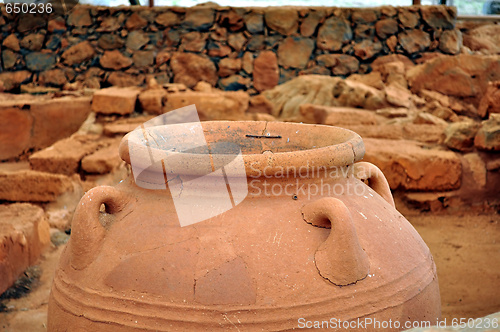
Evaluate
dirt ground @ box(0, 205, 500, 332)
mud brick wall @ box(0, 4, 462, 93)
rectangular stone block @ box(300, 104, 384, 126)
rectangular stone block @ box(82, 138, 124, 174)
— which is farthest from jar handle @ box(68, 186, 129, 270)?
mud brick wall @ box(0, 4, 462, 93)

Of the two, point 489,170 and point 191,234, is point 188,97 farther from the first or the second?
point 191,234

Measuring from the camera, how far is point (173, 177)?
153 centimetres

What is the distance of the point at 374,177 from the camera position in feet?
6.36

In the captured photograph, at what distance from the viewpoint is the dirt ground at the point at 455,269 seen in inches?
103

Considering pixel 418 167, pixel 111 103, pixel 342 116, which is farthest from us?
pixel 111 103

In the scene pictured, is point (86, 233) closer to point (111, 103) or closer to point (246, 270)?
point (246, 270)

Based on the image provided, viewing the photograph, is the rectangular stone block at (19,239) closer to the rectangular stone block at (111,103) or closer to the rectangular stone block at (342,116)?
the rectangular stone block at (111,103)

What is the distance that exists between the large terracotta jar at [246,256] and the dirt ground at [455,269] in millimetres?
1252

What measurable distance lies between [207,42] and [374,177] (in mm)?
4634

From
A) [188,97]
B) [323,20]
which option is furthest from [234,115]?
[323,20]

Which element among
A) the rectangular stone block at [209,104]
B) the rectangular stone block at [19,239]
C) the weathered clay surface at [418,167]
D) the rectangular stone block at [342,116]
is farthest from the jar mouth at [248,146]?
the rectangular stone block at [209,104]

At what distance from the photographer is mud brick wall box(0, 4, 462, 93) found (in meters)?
6.07

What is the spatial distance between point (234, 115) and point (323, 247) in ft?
13.0

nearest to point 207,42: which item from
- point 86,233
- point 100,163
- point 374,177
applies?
point 100,163
